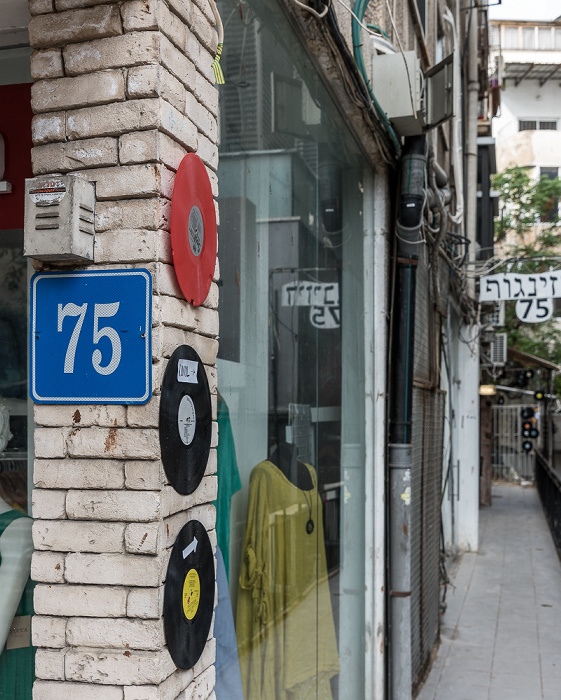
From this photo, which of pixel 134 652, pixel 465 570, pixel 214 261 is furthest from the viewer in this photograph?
pixel 465 570

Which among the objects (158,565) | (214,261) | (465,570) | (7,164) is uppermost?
(7,164)

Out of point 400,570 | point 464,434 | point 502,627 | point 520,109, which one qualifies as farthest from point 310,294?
point 520,109

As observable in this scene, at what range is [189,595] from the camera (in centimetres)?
225

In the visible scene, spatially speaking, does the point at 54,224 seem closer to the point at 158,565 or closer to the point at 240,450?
the point at 158,565

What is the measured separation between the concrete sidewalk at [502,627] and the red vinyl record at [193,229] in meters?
4.97

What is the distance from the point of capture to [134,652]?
205cm

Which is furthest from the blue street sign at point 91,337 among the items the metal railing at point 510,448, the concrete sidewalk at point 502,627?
the metal railing at point 510,448

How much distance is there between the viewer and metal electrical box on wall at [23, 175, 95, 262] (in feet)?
6.72

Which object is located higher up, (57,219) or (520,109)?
(520,109)

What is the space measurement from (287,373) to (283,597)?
105 cm

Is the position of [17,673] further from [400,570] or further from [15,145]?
[400,570]

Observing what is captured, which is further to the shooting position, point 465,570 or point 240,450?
point 465,570

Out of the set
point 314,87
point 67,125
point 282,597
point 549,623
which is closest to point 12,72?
point 67,125

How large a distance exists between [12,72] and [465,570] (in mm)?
10658
